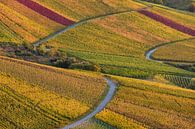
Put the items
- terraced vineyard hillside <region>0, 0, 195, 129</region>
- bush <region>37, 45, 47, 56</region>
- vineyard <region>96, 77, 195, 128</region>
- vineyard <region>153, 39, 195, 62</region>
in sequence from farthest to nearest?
vineyard <region>153, 39, 195, 62</region>, bush <region>37, 45, 47, 56</region>, vineyard <region>96, 77, 195, 128</region>, terraced vineyard hillside <region>0, 0, 195, 129</region>

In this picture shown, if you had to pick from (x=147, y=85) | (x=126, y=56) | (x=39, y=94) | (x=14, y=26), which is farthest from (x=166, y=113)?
(x=14, y=26)

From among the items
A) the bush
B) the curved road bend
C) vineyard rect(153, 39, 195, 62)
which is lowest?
vineyard rect(153, 39, 195, 62)

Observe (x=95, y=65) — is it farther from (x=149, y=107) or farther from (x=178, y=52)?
(x=178, y=52)

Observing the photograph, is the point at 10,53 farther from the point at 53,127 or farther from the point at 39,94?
the point at 53,127

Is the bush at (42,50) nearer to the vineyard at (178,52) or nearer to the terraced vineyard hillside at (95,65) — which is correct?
the terraced vineyard hillside at (95,65)

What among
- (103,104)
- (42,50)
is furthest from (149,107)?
(42,50)

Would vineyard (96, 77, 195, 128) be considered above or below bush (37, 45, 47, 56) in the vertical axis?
below

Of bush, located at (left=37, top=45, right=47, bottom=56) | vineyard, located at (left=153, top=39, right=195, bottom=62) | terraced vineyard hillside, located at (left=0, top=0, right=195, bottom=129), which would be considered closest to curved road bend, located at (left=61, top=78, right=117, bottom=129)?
terraced vineyard hillside, located at (left=0, top=0, right=195, bottom=129)

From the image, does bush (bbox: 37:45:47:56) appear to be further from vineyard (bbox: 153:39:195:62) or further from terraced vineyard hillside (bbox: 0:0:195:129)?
vineyard (bbox: 153:39:195:62)
